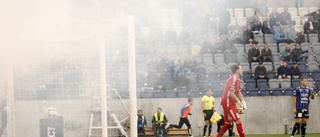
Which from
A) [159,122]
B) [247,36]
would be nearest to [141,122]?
[159,122]

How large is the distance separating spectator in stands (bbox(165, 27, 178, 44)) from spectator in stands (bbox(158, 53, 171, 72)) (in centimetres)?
122

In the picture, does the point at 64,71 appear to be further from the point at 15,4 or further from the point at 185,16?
the point at 185,16

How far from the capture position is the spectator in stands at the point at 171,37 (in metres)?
19.2

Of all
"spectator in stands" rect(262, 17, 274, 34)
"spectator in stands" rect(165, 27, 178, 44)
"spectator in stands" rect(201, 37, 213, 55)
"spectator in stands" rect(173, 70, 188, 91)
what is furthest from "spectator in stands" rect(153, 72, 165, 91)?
"spectator in stands" rect(262, 17, 274, 34)

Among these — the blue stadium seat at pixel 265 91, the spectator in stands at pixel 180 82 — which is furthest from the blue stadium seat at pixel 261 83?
the spectator in stands at pixel 180 82

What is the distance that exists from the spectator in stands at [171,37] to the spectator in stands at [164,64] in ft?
4.01

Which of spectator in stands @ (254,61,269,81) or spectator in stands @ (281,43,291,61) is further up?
spectator in stands @ (281,43,291,61)

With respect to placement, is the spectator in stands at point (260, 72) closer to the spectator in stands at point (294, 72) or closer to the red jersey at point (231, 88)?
the spectator in stands at point (294, 72)

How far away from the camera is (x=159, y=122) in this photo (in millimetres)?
17297

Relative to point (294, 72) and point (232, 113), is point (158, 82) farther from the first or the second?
point (232, 113)

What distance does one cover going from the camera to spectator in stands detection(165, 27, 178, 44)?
757 inches

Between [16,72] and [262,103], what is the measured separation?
1113 centimetres

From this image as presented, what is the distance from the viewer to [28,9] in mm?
8445

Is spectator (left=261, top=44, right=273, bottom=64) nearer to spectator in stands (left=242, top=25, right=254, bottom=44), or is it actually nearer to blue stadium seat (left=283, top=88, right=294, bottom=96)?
spectator in stands (left=242, top=25, right=254, bottom=44)
